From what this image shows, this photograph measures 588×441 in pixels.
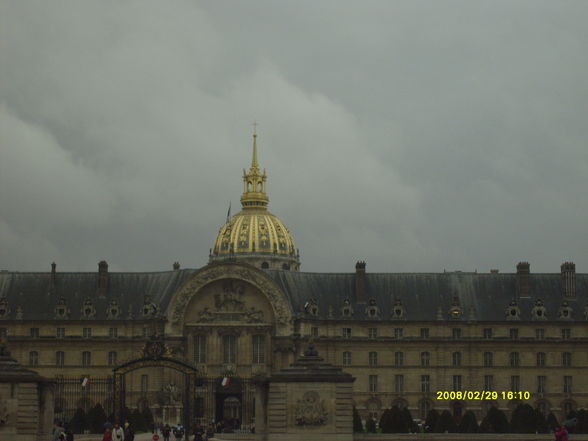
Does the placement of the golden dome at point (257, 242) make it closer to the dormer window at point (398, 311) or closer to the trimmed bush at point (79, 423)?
Answer: the dormer window at point (398, 311)

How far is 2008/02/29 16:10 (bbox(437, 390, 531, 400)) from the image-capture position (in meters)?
126

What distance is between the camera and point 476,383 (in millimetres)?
126438

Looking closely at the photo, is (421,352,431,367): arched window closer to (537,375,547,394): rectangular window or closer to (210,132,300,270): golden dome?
(537,375,547,394): rectangular window

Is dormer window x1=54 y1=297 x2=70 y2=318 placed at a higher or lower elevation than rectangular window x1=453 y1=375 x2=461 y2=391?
higher

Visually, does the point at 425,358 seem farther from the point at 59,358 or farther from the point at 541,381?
the point at 59,358

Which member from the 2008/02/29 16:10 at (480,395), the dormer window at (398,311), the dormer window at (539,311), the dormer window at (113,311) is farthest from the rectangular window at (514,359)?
the dormer window at (113,311)

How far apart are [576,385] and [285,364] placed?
2477 centimetres

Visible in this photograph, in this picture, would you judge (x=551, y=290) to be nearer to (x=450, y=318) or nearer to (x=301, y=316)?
(x=450, y=318)

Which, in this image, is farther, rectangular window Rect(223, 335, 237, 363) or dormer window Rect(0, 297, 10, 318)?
dormer window Rect(0, 297, 10, 318)

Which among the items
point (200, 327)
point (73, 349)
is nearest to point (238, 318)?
point (200, 327)

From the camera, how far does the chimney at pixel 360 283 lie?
130 metres

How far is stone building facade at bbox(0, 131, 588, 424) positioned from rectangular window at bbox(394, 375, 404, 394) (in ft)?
0.33

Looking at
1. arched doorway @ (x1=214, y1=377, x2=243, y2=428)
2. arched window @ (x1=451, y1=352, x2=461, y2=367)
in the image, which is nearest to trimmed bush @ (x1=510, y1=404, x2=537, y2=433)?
arched doorway @ (x1=214, y1=377, x2=243, y2=428)

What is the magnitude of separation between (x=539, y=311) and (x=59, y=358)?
4134 cm
